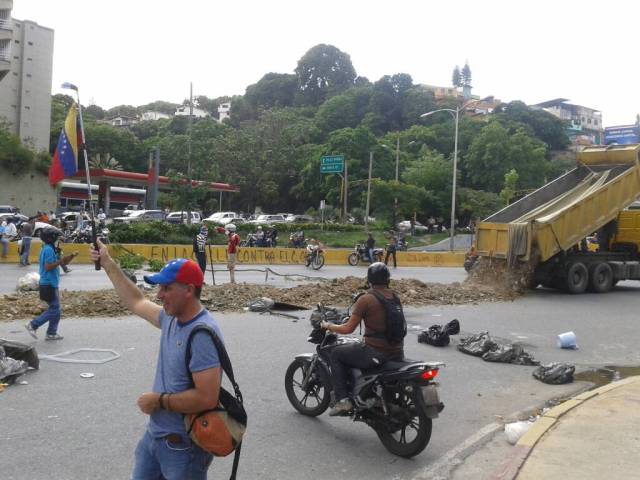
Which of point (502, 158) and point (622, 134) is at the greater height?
point (622, 134)

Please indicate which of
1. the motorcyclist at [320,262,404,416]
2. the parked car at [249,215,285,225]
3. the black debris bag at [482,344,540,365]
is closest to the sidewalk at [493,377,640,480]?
the motorcyclist at [320,262,404,416]

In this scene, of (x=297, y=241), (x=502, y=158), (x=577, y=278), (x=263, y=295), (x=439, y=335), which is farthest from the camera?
(x=502, y=158)

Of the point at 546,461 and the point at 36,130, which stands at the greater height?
the point at 36,130

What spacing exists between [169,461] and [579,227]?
17.0 metres

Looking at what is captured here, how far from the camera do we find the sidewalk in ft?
15.8

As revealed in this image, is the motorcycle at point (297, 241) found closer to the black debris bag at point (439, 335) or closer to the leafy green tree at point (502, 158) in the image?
the black debris bag at point (439, 335)

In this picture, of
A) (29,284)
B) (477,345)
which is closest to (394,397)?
(477,345)

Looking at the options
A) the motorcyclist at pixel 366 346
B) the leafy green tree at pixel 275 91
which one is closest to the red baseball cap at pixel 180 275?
the motorcyclist at pixel 366 346

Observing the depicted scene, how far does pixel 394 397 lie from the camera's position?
5.30 m

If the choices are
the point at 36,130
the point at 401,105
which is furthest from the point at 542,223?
the point at 401,105

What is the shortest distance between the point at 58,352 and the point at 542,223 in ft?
42.7

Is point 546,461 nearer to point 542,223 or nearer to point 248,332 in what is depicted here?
point 248,332

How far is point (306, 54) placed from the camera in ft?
336

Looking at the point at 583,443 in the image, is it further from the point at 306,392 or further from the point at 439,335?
the point at 439,335
